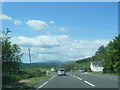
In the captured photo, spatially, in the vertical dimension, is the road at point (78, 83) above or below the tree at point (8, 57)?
below

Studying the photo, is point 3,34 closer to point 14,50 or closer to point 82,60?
point 14,50

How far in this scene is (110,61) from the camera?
74.2 meters

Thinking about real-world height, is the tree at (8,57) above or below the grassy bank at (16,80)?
above

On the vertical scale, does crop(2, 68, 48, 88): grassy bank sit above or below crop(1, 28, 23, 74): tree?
below

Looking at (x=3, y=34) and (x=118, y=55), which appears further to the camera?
(x=118, y=55)

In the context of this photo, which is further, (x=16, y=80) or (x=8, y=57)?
(x=16, y=80)

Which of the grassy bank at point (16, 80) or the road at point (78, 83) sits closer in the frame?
the road at point (78, 83)

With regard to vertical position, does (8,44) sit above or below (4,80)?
above

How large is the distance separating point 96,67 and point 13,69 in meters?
105

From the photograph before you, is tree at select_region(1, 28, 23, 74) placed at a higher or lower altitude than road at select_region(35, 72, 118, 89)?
higher

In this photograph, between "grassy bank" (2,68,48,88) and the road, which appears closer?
the road

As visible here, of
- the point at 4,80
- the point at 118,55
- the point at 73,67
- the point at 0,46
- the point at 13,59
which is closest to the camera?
the point at 0,46

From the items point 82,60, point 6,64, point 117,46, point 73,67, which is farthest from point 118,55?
point 82,60

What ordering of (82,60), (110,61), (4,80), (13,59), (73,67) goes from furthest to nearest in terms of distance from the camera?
(82,60), (73,67), (110,61), (4,80), (13,59)
